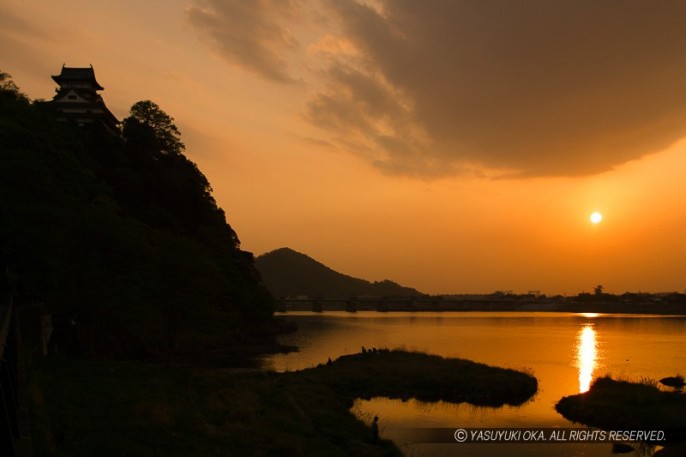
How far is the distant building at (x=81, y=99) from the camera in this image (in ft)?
336

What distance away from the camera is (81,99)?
10388 centimetres

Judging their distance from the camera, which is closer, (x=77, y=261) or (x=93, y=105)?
(x=77, y=261)

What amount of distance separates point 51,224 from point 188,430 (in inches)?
751

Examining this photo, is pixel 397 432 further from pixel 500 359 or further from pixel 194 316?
pixel 500 359

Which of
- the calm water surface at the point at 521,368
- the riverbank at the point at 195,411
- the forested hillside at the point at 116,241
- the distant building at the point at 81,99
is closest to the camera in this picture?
the riverbank at the point at 195,411

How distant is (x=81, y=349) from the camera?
138 feet

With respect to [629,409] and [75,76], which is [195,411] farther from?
[75,76]

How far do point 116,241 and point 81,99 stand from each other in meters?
74.9

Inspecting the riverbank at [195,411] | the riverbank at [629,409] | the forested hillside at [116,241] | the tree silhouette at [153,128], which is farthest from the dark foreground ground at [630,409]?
the tree silhouette at [153,128]

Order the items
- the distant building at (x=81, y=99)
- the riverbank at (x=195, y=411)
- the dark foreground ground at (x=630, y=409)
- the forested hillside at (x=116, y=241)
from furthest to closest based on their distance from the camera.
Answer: the distant building at (x=81, y=99) → the forested hillside at (x=116, y=241) → the dark foreground ground at (x=630, y=409) → the riverbank at (x=195, y=411)

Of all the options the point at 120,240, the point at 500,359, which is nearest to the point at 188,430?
the point at 120,240

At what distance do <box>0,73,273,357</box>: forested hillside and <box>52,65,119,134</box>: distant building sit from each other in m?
5.00

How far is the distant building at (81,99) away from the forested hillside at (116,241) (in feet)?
16.4

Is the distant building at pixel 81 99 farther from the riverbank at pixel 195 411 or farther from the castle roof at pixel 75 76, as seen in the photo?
the riverbank at pixel 195 411
